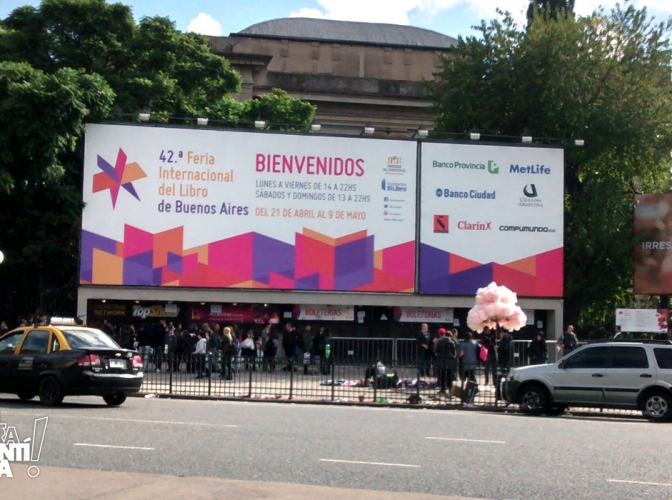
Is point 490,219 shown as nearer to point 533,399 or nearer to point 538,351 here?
point 538,351

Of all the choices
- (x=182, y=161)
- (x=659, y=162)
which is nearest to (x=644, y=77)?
(x=659, y=162)

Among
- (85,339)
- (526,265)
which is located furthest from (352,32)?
(85,339)

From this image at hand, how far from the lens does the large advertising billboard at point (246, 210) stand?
34.2 metres

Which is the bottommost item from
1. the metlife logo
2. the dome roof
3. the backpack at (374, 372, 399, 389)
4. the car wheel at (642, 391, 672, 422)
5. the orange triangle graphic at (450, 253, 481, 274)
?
the car wheel at (642, 391, 672, 422)

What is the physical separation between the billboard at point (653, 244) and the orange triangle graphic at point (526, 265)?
12.7 feet

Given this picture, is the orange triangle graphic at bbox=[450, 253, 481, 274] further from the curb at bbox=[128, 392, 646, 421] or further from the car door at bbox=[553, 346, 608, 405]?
the car door at bbox=[553, 346, 608, 405]

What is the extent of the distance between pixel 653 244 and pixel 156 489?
3099 cm

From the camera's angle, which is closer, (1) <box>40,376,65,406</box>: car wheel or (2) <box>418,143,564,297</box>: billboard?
(1) <box>40,376,65,406</box>: car wheel

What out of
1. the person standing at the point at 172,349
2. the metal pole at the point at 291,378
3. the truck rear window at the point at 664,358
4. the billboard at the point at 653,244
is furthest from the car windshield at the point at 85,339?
the billboard at the point at 653,244

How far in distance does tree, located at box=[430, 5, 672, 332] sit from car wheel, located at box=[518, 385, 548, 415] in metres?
18.7

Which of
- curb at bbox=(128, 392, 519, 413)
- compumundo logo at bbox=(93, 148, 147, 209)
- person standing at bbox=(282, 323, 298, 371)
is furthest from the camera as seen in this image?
compumundo logo at bbox=(93, 148, 147, 209)

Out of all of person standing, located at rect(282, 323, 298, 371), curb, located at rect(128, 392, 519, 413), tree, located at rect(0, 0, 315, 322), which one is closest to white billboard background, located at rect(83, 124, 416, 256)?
tree, located at rect(0, 0, 315, 322)

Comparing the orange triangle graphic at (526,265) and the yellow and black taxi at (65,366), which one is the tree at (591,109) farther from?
the yellow and black taxi at (65,366)

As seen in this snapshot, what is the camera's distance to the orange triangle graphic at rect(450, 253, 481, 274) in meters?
36.0
